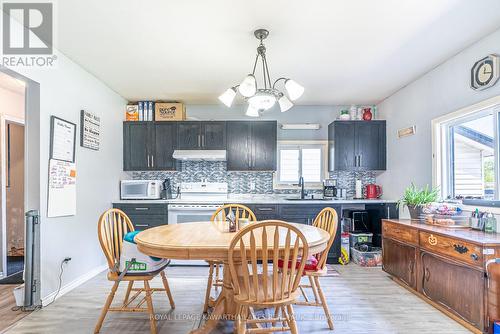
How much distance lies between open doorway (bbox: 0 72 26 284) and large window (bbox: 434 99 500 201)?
5.04 m

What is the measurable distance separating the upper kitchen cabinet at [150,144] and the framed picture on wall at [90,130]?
729 millimetres

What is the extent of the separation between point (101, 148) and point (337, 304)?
3.32 meters

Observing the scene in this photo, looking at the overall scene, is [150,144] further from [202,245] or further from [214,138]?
[202,245]

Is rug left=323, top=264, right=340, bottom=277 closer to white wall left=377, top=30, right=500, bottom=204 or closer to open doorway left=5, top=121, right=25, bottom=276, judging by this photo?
white wall left=377, top=30, right=500, bottom=204

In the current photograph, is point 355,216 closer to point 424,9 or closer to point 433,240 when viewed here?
point 433,240

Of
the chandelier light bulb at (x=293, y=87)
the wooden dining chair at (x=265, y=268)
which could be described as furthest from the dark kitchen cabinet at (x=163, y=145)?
the wooden dining chair at (x=265, y=268)

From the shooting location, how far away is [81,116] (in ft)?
10.6

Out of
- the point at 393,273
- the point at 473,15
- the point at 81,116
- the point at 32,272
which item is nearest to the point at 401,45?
the point at 473,15

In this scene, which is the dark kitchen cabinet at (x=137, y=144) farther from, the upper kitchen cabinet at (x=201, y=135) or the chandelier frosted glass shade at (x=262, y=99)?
the chandelier frosted glass shade at (x=262, y=99)

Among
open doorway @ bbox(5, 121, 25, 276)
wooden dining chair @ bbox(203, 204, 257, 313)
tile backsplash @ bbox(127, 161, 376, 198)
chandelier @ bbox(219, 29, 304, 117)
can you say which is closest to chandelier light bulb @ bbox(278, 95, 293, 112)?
chandelier @ bbox(219, 29, 304, 117)

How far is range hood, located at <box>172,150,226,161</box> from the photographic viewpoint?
4172 mm

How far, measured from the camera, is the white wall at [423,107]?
8.83ft

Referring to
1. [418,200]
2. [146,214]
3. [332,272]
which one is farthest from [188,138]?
[418,200]

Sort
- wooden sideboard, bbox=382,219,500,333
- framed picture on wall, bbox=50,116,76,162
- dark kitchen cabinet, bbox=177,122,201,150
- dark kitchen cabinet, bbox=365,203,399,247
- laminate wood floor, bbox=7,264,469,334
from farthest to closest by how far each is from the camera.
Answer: dark kitchen cabinet, bbox=177,122,201,150 < dark kitchen cabinet, bbox=365,203,399,247 < framed picture on wall, bbox=50,116,76,162 < laminate wood floor, bbox=7,264,469,334 < wooden sideboard, bbox=382,219,500,333
